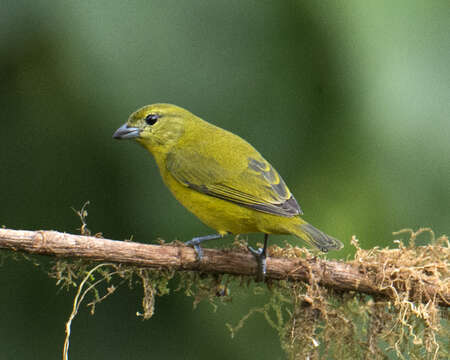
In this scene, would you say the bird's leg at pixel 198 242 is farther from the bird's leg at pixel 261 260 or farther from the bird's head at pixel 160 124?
the bird's head at pixel 160 124

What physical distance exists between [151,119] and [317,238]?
1.37 m

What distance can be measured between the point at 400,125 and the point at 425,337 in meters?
1.06

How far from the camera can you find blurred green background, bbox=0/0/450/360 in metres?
2.74

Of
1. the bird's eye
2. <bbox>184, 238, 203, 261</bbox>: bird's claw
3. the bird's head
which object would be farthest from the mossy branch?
the bird's eye

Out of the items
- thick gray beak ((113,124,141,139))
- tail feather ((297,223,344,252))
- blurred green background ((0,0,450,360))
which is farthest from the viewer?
thick gray beak ((113,124,141,139))

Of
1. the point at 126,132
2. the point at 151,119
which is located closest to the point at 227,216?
the point at 126,132

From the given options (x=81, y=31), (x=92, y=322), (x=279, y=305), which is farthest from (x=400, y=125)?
(x=92, y=322)

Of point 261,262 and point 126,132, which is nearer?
point 261,262

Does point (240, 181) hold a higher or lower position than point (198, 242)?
higher

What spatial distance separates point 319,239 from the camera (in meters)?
2.98

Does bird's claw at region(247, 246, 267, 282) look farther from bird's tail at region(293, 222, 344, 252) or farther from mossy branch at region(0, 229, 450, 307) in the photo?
bird's tail at region(293, 222, 344, 252)

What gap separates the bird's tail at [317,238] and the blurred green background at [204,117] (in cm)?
16

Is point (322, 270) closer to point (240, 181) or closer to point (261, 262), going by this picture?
point (261, 262)

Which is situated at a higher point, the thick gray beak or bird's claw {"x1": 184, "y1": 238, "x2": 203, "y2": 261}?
the thick gray beak
